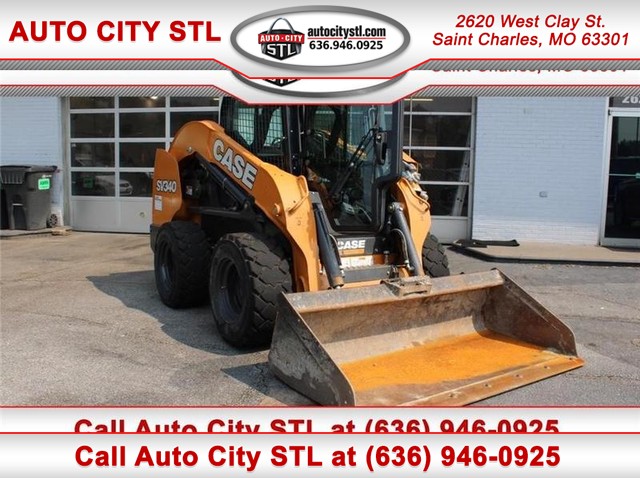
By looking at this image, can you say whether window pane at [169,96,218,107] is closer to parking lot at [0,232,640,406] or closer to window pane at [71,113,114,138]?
window pane at [71,113,114,138]

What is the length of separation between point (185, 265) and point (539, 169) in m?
7.18

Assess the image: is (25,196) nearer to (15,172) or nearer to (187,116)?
(15,172)

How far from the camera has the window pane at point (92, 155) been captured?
1327 centimetres

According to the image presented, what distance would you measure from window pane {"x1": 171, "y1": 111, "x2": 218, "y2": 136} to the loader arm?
5723 millimetres

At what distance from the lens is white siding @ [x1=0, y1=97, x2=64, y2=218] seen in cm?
1316

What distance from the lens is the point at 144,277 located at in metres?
8.55

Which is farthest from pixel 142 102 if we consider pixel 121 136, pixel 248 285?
pixel 248 285

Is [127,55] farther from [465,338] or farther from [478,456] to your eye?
[478,456]

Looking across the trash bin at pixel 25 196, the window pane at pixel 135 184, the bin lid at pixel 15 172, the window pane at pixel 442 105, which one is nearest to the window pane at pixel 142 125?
the window pane at pixel 135 184

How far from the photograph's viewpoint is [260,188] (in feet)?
17.9

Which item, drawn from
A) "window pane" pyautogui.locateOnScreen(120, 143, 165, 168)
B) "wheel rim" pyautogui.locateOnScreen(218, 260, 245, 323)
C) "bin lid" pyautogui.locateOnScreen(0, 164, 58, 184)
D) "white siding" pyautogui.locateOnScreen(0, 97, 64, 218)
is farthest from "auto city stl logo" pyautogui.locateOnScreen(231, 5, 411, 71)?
"white siding" pyautogui.locateOnScreen(0, 97, 64, 218)

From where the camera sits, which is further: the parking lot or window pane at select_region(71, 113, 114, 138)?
window pane at select_region(71, 113, 114, 138)

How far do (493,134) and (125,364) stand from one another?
8.29 meters

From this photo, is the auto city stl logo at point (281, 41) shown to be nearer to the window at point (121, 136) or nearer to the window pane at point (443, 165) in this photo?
the window pane at point (443, 165)
